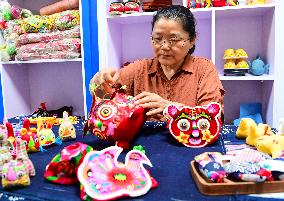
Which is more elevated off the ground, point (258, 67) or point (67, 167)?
point (258, 67)

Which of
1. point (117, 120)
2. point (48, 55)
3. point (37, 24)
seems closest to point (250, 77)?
point (117, 120)

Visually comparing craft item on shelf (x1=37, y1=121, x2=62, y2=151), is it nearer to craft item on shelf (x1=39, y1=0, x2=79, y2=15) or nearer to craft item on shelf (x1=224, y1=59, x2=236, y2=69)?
craft item on shelf (x1=224, y1=59, x2=236, y2=69)

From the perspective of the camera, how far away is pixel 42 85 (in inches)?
91.3

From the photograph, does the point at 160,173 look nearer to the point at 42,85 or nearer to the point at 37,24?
the point at 37,24

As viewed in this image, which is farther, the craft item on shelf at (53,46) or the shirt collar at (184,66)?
the craft item on shelf at (53,46)

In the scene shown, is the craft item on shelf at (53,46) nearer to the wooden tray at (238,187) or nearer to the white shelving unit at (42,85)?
the white shelving unit at (42,85)

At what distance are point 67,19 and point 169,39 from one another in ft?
3.42

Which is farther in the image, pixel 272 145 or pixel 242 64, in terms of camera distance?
pixel 242 64

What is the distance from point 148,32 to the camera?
2.07 m

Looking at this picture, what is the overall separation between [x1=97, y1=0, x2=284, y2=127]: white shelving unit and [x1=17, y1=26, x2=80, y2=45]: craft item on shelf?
18 cm

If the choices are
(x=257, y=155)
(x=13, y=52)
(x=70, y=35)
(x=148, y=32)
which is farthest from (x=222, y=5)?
(x=13, y=52)

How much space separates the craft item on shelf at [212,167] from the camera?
0.56 m

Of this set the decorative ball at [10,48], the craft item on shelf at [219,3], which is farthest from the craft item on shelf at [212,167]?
the decorative ball at [10,48]

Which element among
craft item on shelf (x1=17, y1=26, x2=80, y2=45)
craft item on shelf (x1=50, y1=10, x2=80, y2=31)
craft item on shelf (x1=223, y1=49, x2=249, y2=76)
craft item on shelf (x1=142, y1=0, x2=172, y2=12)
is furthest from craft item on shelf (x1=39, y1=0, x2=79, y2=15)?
craft item on shelf (x1=223, y1=49, x2=249, y2=76)
